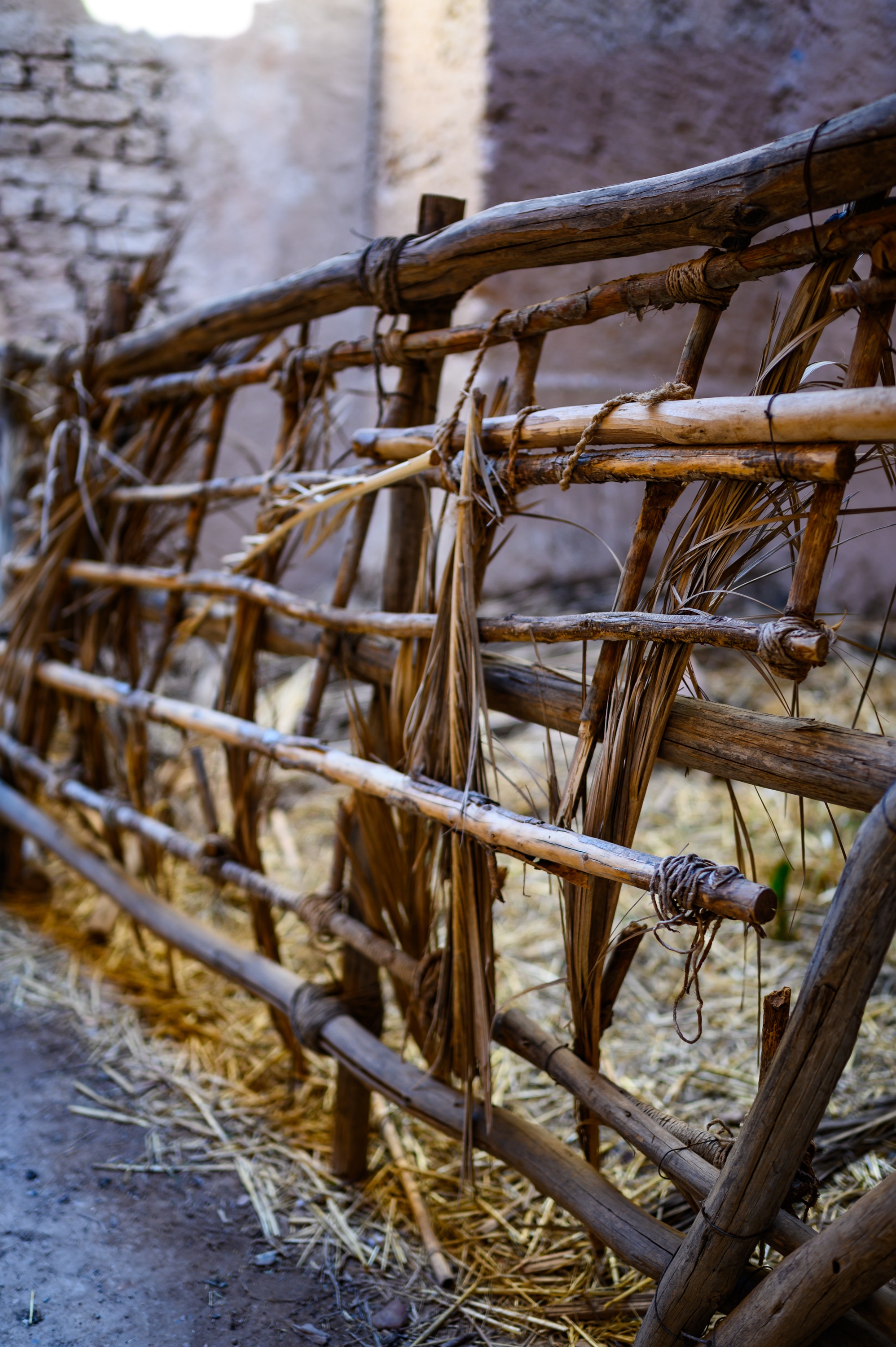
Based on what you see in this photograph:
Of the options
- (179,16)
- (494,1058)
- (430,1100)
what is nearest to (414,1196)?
(430,1100)

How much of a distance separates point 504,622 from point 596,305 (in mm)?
400

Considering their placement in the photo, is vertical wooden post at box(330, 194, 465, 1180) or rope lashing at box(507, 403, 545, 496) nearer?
rope lashing at box(507, 403, 545, 496)

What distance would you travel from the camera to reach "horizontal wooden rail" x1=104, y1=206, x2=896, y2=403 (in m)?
0.87

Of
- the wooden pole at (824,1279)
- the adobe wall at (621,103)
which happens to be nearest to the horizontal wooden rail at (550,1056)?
the wooden pole at (824,1279)

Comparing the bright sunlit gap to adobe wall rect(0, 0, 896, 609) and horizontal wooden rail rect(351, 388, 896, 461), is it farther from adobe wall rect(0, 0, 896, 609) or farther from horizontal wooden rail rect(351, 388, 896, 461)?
horizontal wooden rail rect(351, 388, 896, 461)

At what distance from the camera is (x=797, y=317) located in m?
0.92

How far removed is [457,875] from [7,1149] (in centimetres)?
100

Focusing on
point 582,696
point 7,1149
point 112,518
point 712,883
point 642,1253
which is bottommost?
point 7,1149

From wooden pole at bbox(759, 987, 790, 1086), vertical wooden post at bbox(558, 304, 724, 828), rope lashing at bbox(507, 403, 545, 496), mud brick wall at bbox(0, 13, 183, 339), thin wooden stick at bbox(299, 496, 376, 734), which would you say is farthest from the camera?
mud brick wall at bbox(0, 13, 183, 339)

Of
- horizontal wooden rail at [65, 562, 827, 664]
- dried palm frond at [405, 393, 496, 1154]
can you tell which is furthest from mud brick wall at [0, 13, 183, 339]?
dried palm frond at [405, 393, 496, 1154]

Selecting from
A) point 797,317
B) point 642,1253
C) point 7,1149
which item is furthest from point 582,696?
point 7,1149

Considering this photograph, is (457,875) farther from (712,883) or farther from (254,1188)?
(254,1188)

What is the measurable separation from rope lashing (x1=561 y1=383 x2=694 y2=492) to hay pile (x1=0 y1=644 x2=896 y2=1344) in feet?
0.90

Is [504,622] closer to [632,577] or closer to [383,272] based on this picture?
[632,577]
